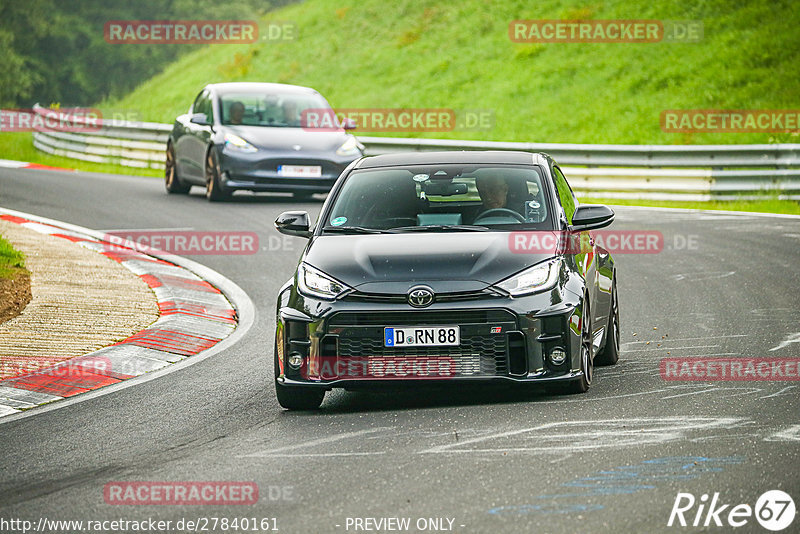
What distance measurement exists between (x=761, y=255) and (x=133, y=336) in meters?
8.19

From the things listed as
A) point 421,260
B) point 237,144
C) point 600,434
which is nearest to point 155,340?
point 421,260

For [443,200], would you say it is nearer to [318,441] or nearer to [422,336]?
[422,336]

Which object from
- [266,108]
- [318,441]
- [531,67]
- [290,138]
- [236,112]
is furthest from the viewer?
[531,67]

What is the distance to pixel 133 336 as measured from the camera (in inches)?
433

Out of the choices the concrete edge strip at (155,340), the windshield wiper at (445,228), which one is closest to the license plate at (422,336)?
the windshield wiper at (445,228)

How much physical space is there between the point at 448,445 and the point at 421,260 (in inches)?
57.2

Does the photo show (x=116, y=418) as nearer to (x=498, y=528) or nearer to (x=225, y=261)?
(x=498, y=528)

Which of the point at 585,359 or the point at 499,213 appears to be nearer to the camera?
the point at 585,359

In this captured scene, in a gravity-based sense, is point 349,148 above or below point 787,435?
above

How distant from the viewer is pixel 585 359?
8.33 meters

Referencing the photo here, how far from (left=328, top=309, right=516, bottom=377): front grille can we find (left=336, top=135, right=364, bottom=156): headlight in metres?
12.9

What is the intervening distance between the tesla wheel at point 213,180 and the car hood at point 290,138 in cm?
53

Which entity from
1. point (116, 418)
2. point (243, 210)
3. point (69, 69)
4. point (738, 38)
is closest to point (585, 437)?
point (116, 418)

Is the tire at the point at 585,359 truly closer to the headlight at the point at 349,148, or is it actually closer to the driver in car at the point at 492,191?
the driver in car at the point at 492,191
